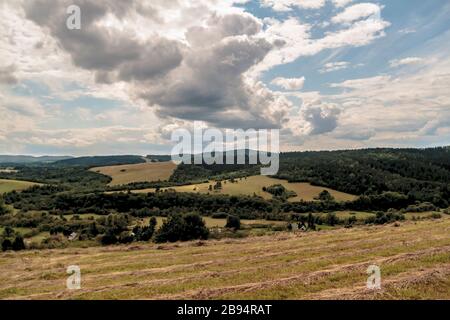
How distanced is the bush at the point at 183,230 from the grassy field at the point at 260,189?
66.8 metres

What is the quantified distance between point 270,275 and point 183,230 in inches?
1863

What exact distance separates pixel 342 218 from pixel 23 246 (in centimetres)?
7341

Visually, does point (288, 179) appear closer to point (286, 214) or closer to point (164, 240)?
point (286, 214)

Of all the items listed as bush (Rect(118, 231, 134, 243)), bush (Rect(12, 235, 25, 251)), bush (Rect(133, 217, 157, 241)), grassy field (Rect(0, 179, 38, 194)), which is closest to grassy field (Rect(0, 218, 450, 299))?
bush (Rect(12, 235, 25, 251))

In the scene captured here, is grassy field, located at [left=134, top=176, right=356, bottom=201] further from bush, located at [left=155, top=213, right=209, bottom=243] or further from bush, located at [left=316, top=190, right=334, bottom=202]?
bush, located at [left=155, top=213, right=209, bottom=243]

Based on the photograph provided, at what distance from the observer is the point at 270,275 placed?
20.6m

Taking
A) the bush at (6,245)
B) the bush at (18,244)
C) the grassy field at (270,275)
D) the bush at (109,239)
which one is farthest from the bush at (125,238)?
the grassy field at (270,275)

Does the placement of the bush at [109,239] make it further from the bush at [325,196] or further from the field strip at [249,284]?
the bush at [325,196]

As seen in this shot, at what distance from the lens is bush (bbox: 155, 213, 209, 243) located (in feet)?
213

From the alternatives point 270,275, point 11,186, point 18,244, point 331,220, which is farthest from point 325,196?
point 11,186

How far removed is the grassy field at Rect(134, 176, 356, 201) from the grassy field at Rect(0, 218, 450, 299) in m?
105

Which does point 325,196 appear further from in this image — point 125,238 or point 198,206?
point 125,238
